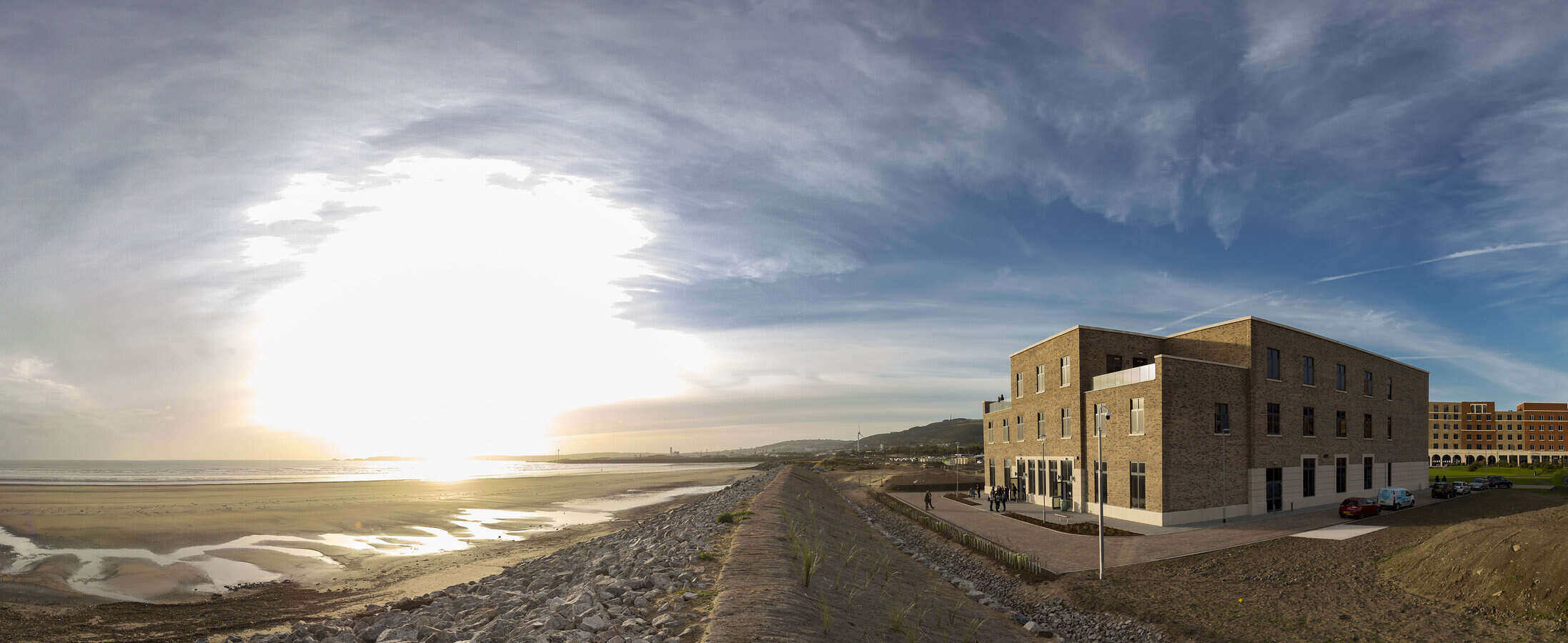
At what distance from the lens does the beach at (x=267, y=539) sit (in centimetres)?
2634

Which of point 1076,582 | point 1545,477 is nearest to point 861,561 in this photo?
point 1076,582

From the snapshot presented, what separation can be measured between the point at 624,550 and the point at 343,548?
61.8 ft

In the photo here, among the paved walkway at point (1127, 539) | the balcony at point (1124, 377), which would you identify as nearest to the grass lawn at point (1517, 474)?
the paved walkway at point (1127, 539)

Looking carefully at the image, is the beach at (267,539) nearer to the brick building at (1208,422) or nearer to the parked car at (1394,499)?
the brick building at (1208,422)

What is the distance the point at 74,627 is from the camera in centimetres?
2080

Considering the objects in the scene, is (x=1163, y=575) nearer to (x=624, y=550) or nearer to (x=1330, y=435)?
(x=624, y=550)

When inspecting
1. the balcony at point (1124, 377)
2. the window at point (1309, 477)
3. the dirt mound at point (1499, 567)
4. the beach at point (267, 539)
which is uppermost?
the balcony at point (1124, 377)

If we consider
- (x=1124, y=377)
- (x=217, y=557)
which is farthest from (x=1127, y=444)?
(x=217, y=557)

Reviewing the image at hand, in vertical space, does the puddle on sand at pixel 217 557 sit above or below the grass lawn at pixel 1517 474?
above

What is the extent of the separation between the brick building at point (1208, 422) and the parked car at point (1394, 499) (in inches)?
136

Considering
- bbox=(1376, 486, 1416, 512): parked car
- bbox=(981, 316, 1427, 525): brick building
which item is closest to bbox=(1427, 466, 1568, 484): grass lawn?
bbox=(981, 316, 1427, 525): brick building

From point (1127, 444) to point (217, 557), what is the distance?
4737cm

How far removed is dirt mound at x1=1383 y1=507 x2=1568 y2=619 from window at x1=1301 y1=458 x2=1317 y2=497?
22.5 meters

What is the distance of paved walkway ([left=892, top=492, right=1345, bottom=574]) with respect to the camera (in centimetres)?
2811
